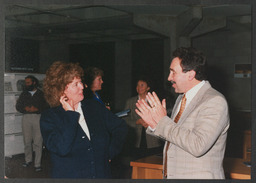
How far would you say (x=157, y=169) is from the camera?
2.69 metres

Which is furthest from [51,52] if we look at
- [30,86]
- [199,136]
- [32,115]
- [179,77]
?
[199,136]

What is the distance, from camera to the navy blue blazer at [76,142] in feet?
6.68

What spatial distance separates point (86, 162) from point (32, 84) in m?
3.50

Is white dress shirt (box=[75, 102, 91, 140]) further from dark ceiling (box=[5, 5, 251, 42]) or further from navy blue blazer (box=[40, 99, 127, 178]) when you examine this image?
dark ceiling (box=[5, 5, 251, 42])

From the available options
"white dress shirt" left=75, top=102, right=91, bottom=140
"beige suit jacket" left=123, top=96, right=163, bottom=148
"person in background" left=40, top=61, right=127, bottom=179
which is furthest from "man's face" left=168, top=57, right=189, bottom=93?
"beige suit jacket" left=123, top=96, right=163, bottom=148

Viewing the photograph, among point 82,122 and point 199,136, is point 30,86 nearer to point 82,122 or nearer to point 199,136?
point 82,122

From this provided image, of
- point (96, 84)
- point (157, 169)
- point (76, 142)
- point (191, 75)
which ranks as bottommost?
point (157, 169)

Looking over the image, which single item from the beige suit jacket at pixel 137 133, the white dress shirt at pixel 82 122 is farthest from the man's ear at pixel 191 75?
the beige suit jacket at pixel 137 133

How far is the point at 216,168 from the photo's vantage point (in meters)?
1.86

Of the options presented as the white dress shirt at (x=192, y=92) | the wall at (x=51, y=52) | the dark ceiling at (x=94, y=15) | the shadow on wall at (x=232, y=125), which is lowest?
the shadow on wall at (x=232, y=125)

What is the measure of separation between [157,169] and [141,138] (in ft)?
6.40

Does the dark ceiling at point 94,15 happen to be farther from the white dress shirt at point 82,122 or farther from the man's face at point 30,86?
the white dress shirt at point 82,122

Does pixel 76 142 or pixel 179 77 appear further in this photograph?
pixel 76 142

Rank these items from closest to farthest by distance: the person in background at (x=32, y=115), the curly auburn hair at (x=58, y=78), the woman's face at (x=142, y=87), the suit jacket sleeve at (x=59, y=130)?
the suit jacket sleeve at (x=59, y=130), the curly auburn hair at (x=58, y=78), the woman's face at (x=142, y=87), the person in background at (x=32, y=115)
